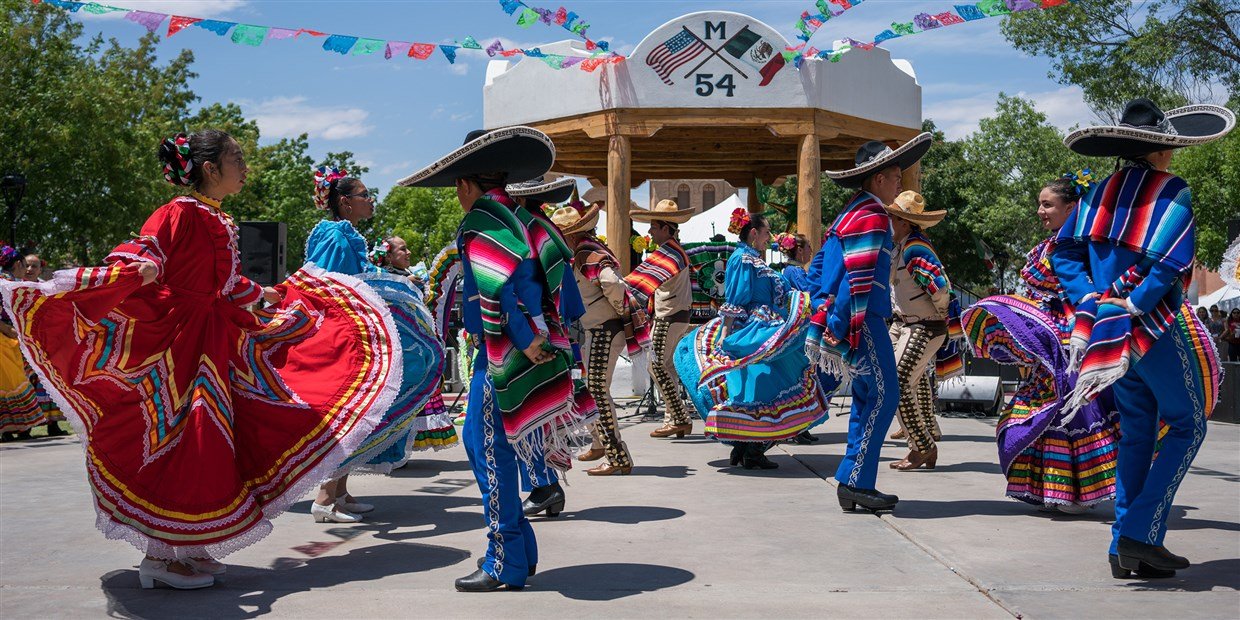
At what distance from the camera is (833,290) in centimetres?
673

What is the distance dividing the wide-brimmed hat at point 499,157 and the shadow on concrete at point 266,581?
1831 millimetres

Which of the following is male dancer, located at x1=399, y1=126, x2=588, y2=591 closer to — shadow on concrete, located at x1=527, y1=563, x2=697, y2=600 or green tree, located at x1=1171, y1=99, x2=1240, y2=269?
shadow on concrete, located at x1=527, y1=563, x2=697, y2=600

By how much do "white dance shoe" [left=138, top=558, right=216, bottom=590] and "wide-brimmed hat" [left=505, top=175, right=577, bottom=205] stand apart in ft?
9.34

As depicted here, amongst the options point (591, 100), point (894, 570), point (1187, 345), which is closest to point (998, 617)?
point (894, 570)

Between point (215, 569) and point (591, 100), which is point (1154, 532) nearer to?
point (215, 569)

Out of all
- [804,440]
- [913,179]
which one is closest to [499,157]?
[804,440]

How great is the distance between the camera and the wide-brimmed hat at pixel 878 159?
670cm

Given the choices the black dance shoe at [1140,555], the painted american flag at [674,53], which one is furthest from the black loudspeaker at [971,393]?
the black dance shoe at [1140,555]

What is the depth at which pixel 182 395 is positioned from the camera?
16.6ft

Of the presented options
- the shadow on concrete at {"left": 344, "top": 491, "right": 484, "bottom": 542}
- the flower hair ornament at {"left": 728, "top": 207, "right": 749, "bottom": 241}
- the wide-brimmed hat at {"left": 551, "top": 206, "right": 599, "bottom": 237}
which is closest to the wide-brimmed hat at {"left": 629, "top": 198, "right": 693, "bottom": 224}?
the flower hair ornament at {"left": 728, "top": 207, "right": 749, "bottom": 241}

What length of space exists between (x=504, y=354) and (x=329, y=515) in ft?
8.56

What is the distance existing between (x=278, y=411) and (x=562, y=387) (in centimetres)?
138

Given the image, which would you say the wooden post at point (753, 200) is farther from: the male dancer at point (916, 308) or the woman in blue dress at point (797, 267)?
the male dancer at point (916, 308)

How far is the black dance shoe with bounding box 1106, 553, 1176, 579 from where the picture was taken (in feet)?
16.4
